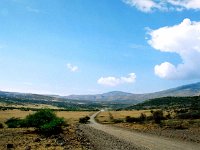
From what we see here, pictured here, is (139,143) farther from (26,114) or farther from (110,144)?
(26,114)

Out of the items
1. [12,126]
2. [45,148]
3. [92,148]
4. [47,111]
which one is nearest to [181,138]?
[92,148]

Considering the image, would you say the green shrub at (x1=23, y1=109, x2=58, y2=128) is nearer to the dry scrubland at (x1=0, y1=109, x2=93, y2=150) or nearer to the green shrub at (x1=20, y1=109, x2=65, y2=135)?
the green shrub at (x1=20, y1=109, x2=65, y2=135)

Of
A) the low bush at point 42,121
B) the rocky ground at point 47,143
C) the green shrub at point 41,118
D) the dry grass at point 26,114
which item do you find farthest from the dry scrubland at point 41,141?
the dry grass at point 26,114

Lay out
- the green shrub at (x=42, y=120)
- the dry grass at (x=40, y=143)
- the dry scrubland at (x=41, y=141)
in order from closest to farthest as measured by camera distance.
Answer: the dry grass at (x=40, y=143), the dry scrubland at (x=41, y=141), the green shrub at (x=42, y=120)

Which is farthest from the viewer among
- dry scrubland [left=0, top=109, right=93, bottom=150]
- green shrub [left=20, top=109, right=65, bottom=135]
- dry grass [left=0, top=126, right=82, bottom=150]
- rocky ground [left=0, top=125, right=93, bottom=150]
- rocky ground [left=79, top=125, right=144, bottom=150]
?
green shrub [left=20, top=109, right=65, bottom=135]

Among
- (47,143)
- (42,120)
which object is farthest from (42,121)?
(47,143)

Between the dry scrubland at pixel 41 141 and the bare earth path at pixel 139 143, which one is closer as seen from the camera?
the bare earth path at pixel 139 143

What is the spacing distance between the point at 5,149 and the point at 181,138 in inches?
743

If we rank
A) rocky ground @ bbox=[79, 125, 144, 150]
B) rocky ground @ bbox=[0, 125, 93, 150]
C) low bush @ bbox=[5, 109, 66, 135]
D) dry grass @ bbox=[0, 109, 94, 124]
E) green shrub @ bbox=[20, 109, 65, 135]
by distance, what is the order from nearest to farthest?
rocky ground @ bbox=[79, 125, 144, 150]
rocky ground @ bbox=[0, 125, 93, 150]
low bush @ bbox=[5, 109, 66, 135]
green shrub @ bbox=[20, 109, 65, 135]
dry grass @ bbox=[0, 109, 94, 124]

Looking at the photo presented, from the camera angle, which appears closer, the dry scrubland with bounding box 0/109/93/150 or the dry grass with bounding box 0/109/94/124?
the dry scrubland with bounding box 0/109/93/150

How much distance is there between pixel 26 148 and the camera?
108 ft

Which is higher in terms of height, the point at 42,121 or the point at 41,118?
the point at 41,118

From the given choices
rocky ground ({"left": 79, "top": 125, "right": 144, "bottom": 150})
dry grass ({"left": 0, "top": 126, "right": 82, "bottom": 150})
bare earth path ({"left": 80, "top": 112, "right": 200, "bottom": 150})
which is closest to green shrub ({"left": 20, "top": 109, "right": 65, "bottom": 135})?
dry grass ({"left": 0, "top": 126, "right": 82, "bottom": 150})

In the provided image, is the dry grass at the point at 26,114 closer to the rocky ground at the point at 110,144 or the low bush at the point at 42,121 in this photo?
the low bush at the point at 42,121
